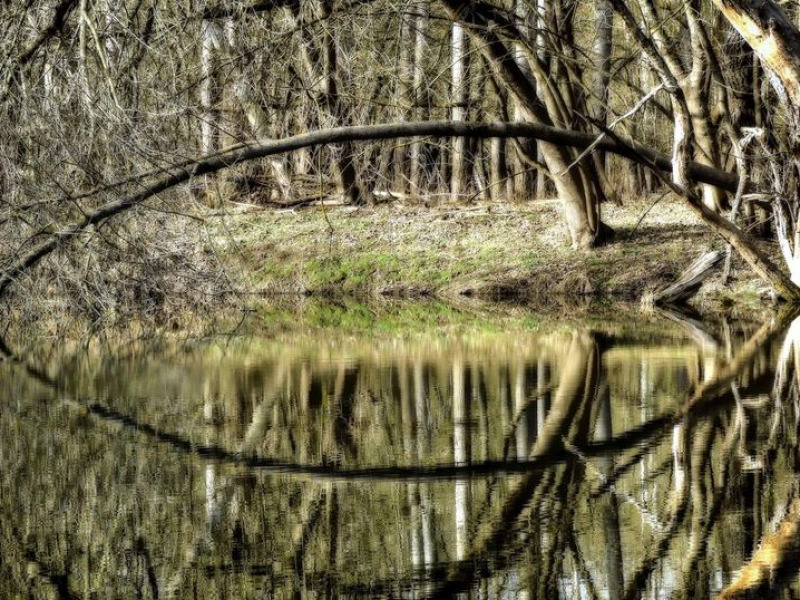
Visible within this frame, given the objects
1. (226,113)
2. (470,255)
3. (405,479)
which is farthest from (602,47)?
(405,479)

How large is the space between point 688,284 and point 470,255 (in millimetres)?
5087

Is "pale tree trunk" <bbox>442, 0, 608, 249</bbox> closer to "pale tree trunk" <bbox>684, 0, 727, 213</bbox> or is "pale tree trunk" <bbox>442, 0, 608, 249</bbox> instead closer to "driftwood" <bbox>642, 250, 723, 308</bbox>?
"pale tree trunk" <bbox>684, 0, 727, 213</bbox>

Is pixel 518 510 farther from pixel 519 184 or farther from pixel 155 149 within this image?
pixel 519 184

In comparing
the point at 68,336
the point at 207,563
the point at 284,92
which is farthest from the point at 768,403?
the point at 68,336

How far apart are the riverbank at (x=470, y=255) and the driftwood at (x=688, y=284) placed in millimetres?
150

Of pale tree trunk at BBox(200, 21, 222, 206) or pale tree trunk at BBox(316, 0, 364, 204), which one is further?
pale tree trunk at BBox(316, 0, 364, 204)

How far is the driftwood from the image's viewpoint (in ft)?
63.7

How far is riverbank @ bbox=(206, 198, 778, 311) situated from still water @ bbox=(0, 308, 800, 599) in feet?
29.7

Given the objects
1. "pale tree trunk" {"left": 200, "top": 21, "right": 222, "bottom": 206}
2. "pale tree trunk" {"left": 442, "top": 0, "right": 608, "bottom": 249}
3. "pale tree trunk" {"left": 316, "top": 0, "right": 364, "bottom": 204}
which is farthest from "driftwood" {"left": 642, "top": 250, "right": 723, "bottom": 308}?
"pale tree trunk" {"left": 200, "top": 21, "right": 222, "bottom": 206}

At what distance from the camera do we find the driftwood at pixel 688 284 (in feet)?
63.7

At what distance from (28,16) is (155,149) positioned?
1725 millimetres

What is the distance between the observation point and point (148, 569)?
4.79m

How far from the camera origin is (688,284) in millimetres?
19547

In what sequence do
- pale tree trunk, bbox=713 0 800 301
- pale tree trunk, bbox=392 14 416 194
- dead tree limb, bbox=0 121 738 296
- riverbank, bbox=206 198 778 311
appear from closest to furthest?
pale tree trunk, bbox=713 0 800 301
dead tree limb, bbox=0 121 738 296
pale tree trunk, bbox=392 14 416 194
riverbank, bbox=206 198 778 311
